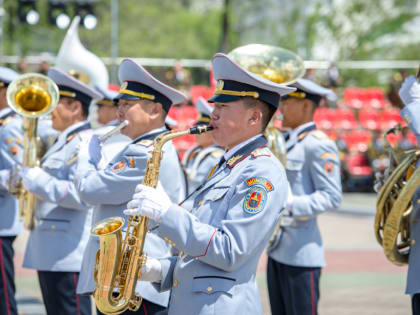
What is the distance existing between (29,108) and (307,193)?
2080 mm

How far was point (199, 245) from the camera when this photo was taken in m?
2.92

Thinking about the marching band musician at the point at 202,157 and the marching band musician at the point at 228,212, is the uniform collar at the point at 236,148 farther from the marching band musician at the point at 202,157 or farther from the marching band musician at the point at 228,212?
the marching band musician at the point at 202,157

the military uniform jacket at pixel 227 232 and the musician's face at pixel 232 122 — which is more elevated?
the musician's face at pixel 232 122

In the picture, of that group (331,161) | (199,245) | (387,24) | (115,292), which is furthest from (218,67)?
(387,24)

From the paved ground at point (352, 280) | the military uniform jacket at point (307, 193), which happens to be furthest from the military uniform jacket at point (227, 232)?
the paved ground at point (352, 280)

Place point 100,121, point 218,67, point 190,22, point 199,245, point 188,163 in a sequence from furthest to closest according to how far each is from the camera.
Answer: point 190,22
point 100,121
point 188,163
point 218,67
point 199,245

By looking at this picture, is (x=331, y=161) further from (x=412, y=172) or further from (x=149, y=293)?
(x=149, y=293)

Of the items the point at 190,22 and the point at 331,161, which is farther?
the point at 190,22

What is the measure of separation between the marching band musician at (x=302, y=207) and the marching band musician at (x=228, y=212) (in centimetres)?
161

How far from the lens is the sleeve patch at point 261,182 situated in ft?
10.0

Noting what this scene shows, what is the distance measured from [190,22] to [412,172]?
176 ft

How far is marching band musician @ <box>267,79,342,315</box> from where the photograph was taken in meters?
4.88

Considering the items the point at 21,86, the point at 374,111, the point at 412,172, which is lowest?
the point at 374,111

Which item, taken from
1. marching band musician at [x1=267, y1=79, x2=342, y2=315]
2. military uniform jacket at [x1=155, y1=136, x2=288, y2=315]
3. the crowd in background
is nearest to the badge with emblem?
military uniform jacket at [x1=155, y1=136, x2=288, y2=315]
